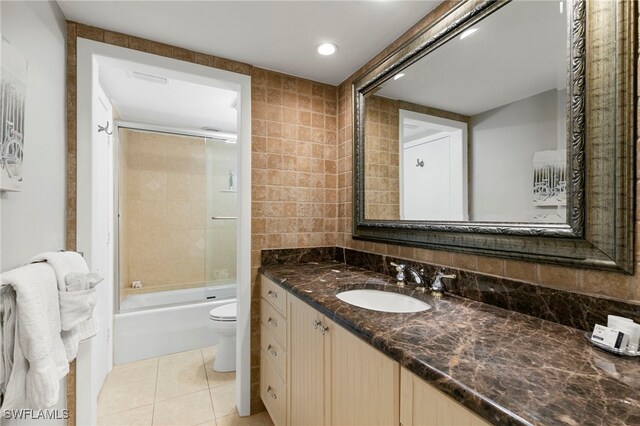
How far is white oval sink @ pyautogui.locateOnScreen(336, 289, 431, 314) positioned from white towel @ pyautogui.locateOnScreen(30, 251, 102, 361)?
98 cm

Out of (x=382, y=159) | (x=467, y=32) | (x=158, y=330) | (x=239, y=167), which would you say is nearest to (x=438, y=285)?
(x=382, y=159)

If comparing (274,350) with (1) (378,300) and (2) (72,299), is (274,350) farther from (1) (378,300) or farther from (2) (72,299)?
(2) (72,299)

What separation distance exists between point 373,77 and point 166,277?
300 cm

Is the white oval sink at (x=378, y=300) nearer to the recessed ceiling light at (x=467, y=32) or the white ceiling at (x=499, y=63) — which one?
the white ceiling at (x=499, y=63)

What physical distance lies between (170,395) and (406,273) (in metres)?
1.83

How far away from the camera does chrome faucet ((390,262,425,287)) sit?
4.74 feet

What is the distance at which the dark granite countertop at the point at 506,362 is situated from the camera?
54cm

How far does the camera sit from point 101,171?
206cm

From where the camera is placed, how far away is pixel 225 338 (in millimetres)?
2381

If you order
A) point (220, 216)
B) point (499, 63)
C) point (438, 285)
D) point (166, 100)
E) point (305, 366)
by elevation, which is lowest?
point (305, 366)

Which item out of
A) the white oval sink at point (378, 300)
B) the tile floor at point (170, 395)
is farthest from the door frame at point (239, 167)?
the white oval sink at point (378, 300)

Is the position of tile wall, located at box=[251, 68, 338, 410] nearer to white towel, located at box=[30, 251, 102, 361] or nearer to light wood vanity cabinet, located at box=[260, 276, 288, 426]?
light wood vanity cabinet, located at box=[260, 276, 288, 426]

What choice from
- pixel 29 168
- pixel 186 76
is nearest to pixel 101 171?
pixel 186 76

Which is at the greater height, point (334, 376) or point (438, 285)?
point (438, 285)
